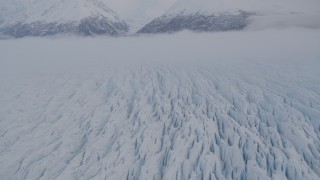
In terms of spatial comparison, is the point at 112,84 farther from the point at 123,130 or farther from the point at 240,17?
the point at 240,17

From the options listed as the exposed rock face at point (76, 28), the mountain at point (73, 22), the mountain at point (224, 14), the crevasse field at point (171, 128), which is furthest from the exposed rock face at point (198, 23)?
the crevasse field at point (171, 128)

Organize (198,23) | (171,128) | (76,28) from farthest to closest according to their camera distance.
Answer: (76,28) < (198,23) < (171,128)

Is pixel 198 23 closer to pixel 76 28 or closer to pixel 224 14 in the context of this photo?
pixel 224 14

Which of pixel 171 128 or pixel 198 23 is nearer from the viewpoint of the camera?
pixel 171 128

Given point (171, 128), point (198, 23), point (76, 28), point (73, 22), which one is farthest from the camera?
point (73, 22)

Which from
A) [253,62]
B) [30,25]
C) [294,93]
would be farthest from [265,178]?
[30,25]

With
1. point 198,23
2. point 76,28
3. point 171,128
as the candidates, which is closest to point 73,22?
point 76,28
